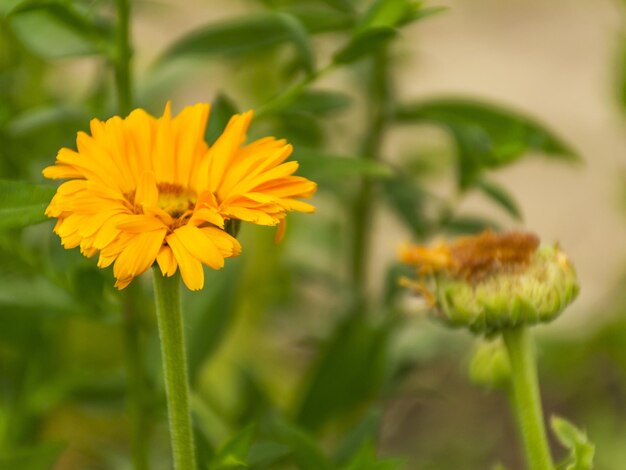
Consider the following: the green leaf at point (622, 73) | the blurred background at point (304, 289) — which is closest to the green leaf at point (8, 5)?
the blurred background at point (304, 289)

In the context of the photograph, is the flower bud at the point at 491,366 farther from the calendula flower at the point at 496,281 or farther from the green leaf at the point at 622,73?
the green leaf at the point at 622,73

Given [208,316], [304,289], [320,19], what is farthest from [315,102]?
[304,289]

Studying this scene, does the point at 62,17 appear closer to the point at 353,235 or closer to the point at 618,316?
the point at 353,235

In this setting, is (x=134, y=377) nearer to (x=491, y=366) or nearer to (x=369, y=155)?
(x=491, y=366)

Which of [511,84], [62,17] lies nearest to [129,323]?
[62,17]

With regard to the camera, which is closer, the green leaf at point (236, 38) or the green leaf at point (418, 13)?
the green leaf at point (418, 13)

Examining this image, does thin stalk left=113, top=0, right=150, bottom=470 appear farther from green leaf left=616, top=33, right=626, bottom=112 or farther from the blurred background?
green leaf left=616, top=33, right=626, bottom=112

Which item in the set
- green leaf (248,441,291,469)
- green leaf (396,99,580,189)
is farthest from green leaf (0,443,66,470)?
green leaf (396,99,580,189)
